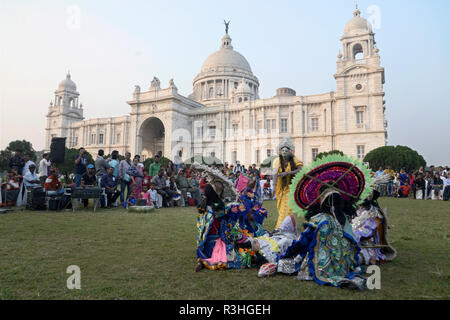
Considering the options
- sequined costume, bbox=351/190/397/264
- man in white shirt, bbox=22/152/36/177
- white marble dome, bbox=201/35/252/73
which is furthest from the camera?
white marble dome, bbox=201/35/252/73

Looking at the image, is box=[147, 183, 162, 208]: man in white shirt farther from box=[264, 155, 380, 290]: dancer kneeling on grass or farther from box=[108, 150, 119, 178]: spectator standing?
box=[264, 155, 380, 290]: dancer kneeling on grass

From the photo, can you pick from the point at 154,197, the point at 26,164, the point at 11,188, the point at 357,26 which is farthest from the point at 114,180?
the point at 357,26

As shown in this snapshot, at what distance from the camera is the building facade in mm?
29594

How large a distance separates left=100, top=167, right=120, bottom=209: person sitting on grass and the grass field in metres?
3.62

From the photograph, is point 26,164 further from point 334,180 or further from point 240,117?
point 240,117

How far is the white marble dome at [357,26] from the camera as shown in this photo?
98.0 feet

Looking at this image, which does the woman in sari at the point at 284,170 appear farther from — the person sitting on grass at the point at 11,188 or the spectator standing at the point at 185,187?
the person sitting on grass at the point at 11,188

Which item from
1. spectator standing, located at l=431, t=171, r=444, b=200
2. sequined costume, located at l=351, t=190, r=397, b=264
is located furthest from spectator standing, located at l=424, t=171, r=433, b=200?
sequined costume, located at l=351, t=190, r=397, b=264

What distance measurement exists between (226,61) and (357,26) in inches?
1104

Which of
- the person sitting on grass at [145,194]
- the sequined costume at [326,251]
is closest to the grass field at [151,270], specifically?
the sequined costume at [326,251]

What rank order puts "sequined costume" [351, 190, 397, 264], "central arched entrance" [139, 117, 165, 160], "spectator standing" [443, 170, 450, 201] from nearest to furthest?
1. "sequined costume" [351, 190, 397, 264]
2. "spectator standing" [443, 170, 450, 201]
3. "central arched entrance" [139, 117, 165, 160]

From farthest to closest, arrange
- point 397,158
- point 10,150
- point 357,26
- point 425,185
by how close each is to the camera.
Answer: point 10,150
point 357,26
point 397,158
point 425,185

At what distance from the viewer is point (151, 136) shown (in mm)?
42531
